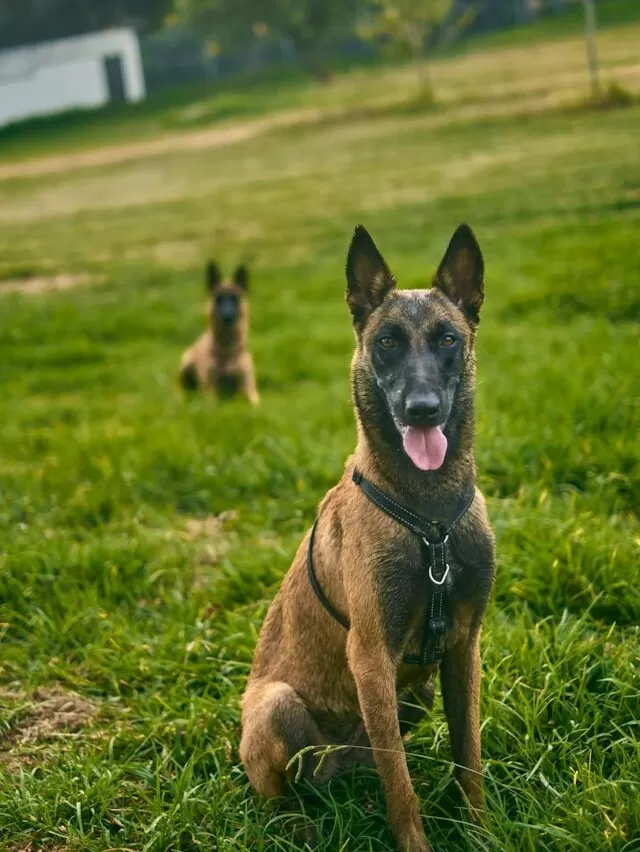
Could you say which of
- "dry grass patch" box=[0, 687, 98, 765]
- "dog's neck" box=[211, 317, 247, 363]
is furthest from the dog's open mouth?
"dog's neck" box=[211, 317, 247, 363]

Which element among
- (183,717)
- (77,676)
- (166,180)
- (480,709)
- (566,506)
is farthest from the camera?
(166,180)

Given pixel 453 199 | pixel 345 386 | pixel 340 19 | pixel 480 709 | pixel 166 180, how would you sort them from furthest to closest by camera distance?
pixel 340 19
pixel 166 180
pixel 453 199
pixel 345 386
pixel 480 709

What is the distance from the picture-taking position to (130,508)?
17.2ft

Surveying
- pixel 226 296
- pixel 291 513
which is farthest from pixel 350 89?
pixel 291 513

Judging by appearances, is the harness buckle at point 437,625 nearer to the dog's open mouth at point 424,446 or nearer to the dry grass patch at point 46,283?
the dog's open mouth at point 424,446

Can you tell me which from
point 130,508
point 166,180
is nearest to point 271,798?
point 130,508

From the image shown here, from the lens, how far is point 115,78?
32.5 metres

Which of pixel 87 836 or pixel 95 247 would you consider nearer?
pixel 87 836

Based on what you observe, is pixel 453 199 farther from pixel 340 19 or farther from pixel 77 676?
pixel 340 19

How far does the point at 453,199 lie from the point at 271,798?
10773 millimetres

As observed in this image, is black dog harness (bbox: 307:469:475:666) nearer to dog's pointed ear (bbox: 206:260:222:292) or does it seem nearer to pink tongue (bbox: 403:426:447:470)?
pink tongue (bbox: 403:426:447:470)

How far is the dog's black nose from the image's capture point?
96.6 inches

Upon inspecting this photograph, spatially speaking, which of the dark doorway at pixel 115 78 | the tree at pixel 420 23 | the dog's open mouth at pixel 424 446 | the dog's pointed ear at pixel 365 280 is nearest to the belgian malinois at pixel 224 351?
the dog's pointed ear at pixel 365 280

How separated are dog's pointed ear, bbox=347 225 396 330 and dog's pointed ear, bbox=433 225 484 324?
0.51ft
